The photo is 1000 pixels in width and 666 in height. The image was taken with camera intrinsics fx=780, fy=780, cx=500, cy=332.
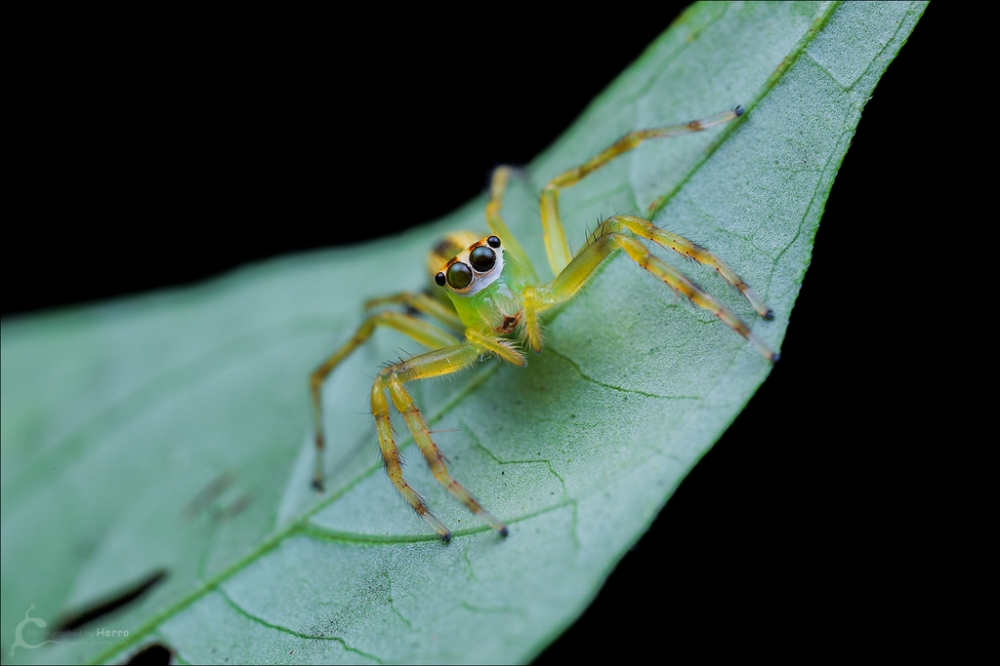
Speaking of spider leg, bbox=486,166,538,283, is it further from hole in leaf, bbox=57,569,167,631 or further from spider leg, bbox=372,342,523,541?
hole in leaf, bbox=57,569,167,631

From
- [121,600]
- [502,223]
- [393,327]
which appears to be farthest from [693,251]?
[121,600]

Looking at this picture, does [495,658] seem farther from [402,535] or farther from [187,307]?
[187,307]

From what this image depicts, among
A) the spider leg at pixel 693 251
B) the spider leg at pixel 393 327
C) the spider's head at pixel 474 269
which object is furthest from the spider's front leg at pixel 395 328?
the spider leg at pixel 693 251

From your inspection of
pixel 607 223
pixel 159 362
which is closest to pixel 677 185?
pixel 607 223

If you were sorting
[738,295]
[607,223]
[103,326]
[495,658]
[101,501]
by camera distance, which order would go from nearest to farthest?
1. [495,658]
2. [738,295]
3. [607,223]
4. [101,501]
5. [103,326]

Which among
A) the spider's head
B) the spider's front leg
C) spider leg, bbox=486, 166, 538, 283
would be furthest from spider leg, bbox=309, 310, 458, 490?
spider leg, bbox=486, 166, 538, 283

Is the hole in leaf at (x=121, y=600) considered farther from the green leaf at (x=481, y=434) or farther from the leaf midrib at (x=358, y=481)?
the leaf midrib at (x=358, y=481)

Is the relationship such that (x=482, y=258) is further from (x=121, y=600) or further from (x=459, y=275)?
(x=121, y=600)
